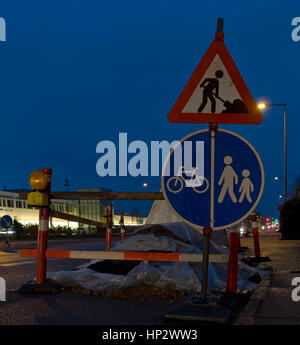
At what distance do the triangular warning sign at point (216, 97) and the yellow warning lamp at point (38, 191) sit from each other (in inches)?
88.6

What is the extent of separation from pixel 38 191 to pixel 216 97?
2.65m

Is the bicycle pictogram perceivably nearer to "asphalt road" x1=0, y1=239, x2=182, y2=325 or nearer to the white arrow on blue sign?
the white arrow on blue sign

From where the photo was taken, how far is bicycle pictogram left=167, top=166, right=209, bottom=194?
4262mm

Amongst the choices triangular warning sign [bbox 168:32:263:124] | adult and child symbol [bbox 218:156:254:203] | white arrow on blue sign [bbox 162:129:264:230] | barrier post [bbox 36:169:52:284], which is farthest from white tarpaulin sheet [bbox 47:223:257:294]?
triangular warning sign [bbox 168:32:263:124]

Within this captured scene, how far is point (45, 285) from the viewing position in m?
5.82

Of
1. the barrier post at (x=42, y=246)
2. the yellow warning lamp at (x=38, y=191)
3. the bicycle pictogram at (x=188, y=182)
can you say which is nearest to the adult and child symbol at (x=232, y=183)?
the bicycle pictogram at (x=188, y=182)

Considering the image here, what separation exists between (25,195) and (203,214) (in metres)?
3.10

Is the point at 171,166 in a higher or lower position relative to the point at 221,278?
higher

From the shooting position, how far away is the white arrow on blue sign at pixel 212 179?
4.20 meters

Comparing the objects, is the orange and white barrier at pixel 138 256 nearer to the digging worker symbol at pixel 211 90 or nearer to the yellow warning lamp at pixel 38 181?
the yellow warning lamp at pixel 38 181
